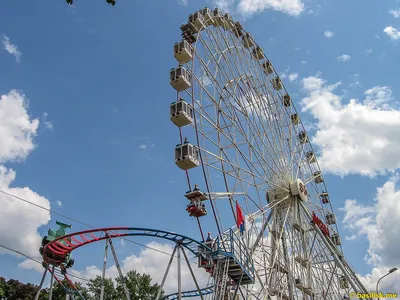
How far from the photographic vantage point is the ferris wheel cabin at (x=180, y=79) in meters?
19.2

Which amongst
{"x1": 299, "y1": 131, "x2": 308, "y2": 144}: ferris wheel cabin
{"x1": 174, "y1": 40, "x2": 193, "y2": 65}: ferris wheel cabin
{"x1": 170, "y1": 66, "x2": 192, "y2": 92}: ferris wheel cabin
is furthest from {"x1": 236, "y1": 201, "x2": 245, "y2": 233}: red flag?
{"x1": 299, "y1": 131, "x2": 308, "y2": 144}: ferris wheel cabin

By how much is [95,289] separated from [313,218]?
22962mm

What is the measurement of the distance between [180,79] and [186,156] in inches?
155

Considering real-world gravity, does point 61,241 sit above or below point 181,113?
below

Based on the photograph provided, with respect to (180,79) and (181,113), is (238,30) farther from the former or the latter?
(181,113)

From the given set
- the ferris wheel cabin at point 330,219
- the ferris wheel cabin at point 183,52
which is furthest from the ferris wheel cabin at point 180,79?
the ferris wheel cabin at point 330,219

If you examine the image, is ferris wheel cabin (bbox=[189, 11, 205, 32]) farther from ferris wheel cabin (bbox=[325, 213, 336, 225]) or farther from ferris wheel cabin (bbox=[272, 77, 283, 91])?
ferris wheel cabin (bbox=[325, 213, 336, 225])

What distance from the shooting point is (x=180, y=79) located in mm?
19125

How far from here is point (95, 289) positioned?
37.1 metres

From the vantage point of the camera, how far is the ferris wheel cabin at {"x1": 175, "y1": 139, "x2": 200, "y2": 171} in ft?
57.4

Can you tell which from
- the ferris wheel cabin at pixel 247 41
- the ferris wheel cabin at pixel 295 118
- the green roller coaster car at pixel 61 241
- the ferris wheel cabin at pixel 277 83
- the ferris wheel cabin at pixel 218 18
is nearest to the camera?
the green roller coaster car at pixel 61 241

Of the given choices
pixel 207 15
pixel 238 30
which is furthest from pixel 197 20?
pixel 238 30

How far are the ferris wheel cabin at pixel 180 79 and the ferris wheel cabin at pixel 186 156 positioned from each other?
3011 millimetres

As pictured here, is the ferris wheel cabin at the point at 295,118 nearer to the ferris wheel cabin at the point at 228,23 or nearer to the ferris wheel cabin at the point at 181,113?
the ferris wheel cabin at the point at 228,23
